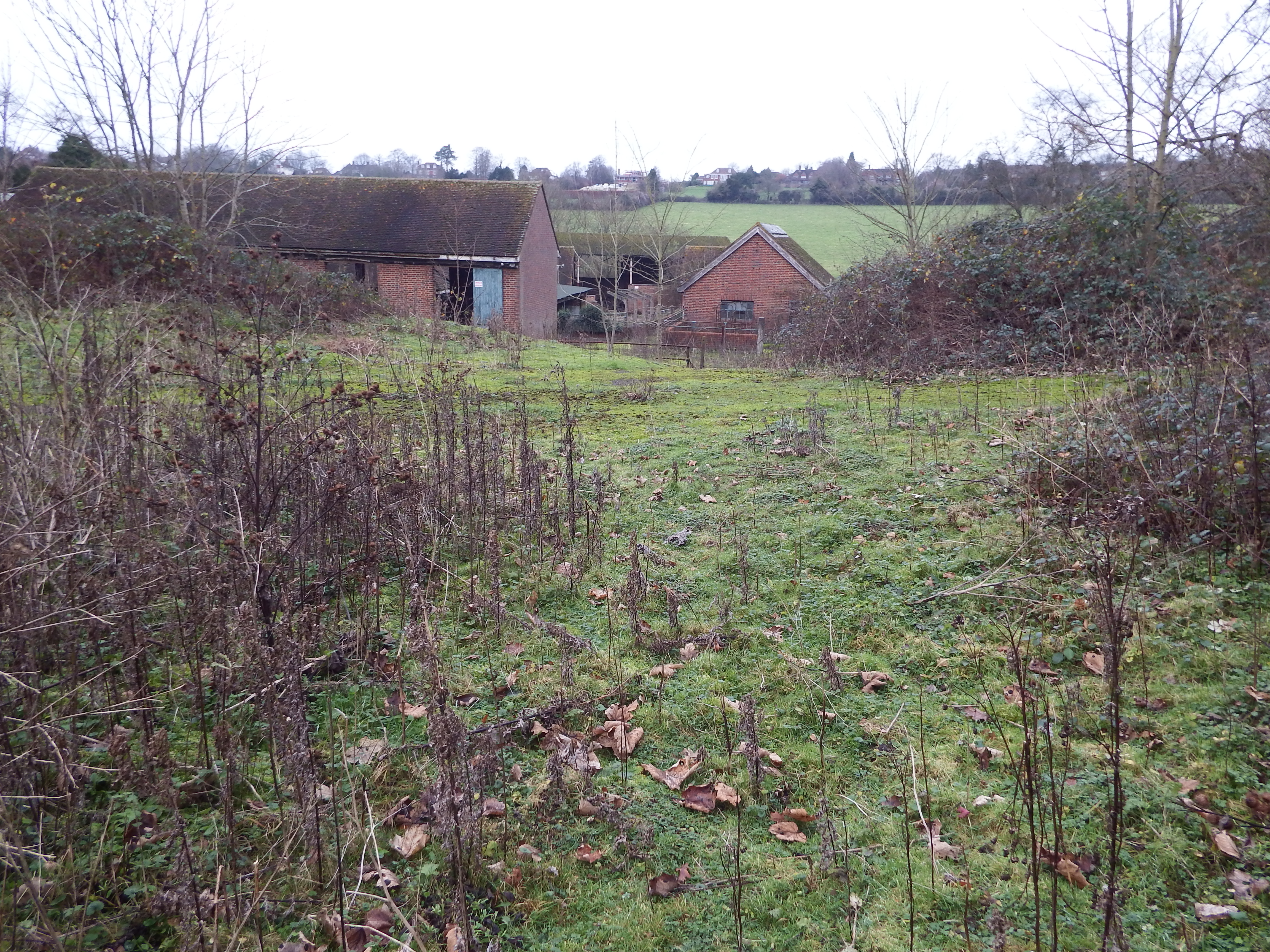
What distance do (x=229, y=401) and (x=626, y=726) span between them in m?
2.51

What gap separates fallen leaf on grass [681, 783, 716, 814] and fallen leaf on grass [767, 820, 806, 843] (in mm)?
248

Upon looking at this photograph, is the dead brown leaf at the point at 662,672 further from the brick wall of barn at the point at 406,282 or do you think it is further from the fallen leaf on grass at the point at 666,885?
the brick wall of barn at the point at 406,282

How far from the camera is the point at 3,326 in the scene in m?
5.42

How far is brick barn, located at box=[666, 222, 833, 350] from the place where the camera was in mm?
35469

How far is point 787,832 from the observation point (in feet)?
9.89

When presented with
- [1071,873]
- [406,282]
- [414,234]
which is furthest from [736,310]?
[1071,873]

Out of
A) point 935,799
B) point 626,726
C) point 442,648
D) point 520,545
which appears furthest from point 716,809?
point 520,545

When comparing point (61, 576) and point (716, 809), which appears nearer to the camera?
point (716, 809)

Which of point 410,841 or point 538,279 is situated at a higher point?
point 538,279

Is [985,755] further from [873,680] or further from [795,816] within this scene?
[795,816]

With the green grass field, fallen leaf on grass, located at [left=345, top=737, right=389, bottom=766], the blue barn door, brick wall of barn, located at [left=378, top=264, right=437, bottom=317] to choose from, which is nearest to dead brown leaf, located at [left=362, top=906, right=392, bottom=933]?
fallen leaf on grass, located at [left=345, top=737, right=389, bottom=766]

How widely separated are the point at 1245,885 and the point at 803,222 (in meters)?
59.7

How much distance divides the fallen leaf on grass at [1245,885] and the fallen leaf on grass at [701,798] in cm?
173

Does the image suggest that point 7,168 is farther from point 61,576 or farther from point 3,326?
point 61,576
